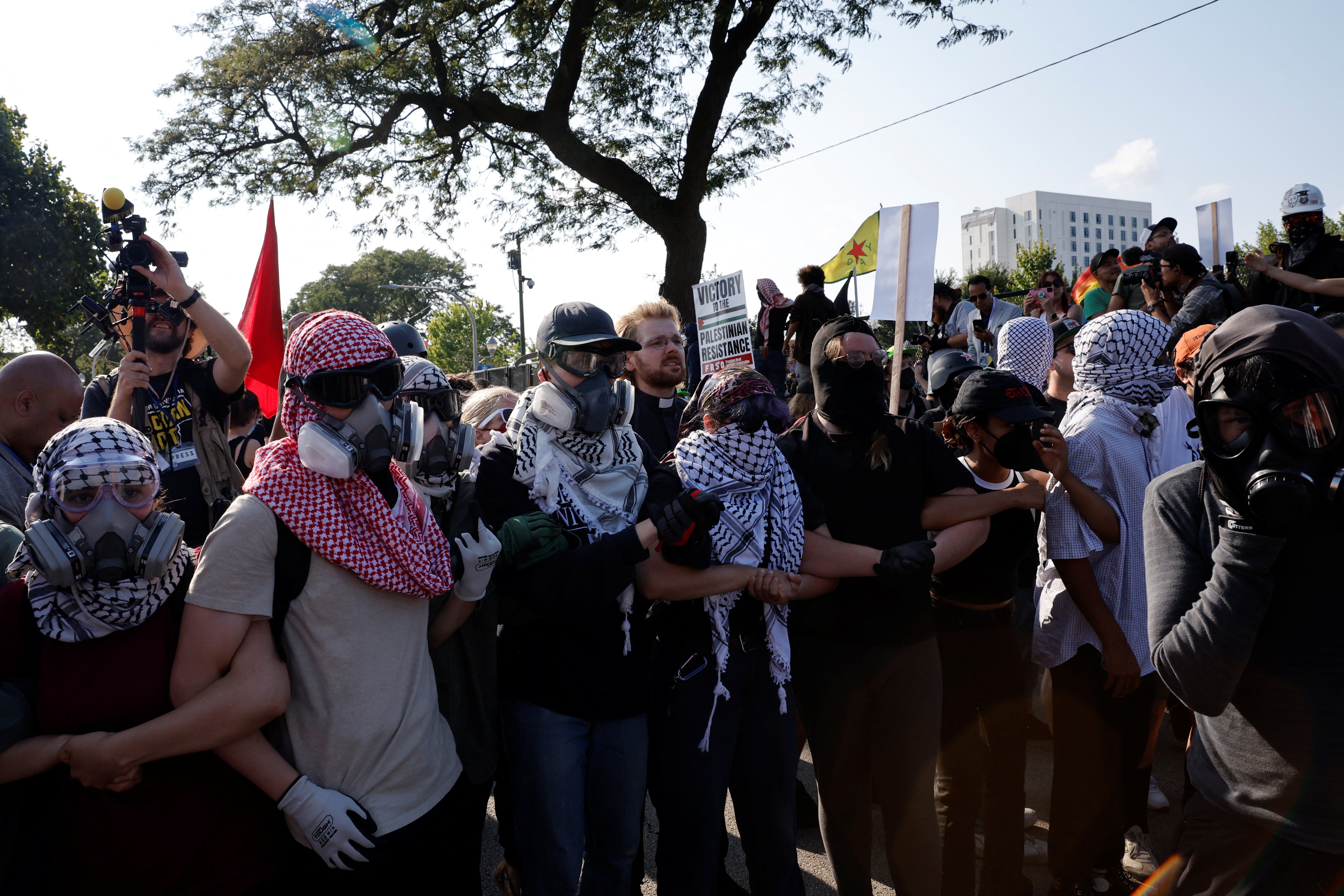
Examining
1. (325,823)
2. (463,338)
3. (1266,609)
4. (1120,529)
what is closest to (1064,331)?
(1120,529)

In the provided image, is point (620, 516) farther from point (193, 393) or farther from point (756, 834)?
point (193, 393)

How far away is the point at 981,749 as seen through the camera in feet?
9.84

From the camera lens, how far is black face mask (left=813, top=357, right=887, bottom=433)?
2.86 meters

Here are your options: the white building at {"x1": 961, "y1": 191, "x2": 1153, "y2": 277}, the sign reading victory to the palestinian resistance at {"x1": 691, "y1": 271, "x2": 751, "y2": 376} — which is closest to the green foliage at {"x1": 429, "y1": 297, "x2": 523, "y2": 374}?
the sign reading victory to the palestinian resistance at {"x1": 691, "y1": 271, "x2": 751, "y2": 376}

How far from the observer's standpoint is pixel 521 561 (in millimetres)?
2344

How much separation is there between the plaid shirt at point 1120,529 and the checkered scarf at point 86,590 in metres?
2.71

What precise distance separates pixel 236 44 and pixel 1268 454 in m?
16.6

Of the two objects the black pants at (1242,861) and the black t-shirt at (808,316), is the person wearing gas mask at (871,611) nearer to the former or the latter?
the black pants at (1242,861)

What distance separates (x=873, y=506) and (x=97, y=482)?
7.10 ft

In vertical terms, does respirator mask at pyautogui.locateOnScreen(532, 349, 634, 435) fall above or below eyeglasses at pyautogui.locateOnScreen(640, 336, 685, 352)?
below

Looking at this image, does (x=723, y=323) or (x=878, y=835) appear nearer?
(x=878, y=835)

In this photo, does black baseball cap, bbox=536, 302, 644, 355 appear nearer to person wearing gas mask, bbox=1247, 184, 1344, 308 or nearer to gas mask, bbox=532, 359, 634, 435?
gas mask, bbox=532, 359, 634, 435

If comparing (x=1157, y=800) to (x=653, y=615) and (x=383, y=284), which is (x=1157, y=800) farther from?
(x=383, y=284)

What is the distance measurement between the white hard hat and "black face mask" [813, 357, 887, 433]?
4.66m
